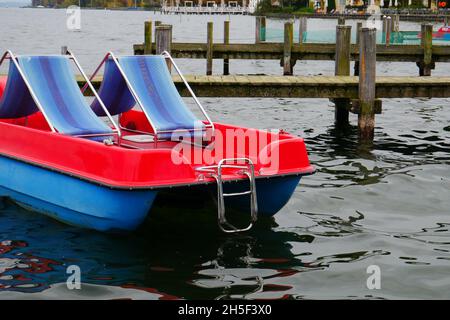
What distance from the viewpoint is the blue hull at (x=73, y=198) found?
868 cm

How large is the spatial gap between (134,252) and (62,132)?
1727 mm

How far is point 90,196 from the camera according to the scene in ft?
29.1

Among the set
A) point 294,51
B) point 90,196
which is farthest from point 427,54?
point 90,196

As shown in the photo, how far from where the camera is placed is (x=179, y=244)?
29.8 ft

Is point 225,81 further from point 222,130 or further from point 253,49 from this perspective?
point 253,49

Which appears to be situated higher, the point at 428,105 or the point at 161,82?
the point at 161,82

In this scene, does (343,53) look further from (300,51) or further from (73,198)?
(73,198)

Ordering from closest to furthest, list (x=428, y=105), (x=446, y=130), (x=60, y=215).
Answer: (x=60, y=215) → (x=446, y=130) → (x=428, y=105)

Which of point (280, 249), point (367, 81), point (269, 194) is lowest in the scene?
point (280, 249)

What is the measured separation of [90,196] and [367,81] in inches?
284

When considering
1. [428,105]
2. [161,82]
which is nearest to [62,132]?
[161,82]

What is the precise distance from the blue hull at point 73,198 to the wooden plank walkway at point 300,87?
5104 mm

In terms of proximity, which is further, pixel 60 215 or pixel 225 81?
pixel 225 81

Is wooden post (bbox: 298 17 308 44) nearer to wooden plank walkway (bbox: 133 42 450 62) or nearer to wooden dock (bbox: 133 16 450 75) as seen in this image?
wooden dock (bbox: 133 16 450 75)
